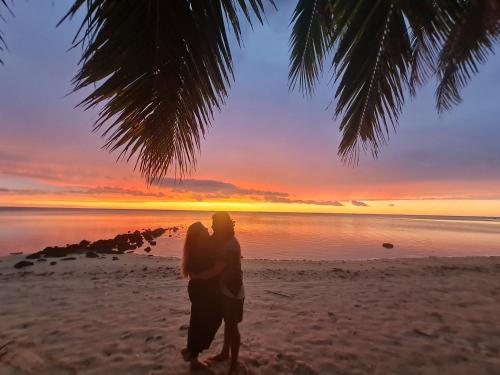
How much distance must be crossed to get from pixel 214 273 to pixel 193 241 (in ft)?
1.33

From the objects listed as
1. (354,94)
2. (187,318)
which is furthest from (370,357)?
(354,94)

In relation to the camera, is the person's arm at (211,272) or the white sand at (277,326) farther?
the white sand at (277,326)

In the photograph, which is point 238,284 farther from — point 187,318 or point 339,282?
point 339,282

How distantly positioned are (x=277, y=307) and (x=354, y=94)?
5.30 meters

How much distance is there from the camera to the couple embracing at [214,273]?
11.6 feet

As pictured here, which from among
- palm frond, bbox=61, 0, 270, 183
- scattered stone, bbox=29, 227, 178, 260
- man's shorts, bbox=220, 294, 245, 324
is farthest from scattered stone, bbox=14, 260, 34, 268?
palm frond, bbox=61, 0, 270, 183

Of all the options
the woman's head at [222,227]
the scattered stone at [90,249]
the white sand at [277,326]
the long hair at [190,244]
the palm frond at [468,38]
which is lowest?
the scattered stone at [90,249]

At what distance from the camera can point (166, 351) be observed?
4473mm

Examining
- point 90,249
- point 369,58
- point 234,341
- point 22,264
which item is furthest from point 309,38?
point 90,249

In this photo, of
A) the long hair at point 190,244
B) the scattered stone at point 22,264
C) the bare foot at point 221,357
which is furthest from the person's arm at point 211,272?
the scattered stone at point 22,264

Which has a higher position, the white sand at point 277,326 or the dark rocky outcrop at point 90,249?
the white sand at point 277,326

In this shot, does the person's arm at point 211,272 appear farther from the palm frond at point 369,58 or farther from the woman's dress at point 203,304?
the palm frond at point 369,58

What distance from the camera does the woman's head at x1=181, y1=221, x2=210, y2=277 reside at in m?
3.56

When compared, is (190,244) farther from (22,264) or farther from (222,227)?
(22,264)
